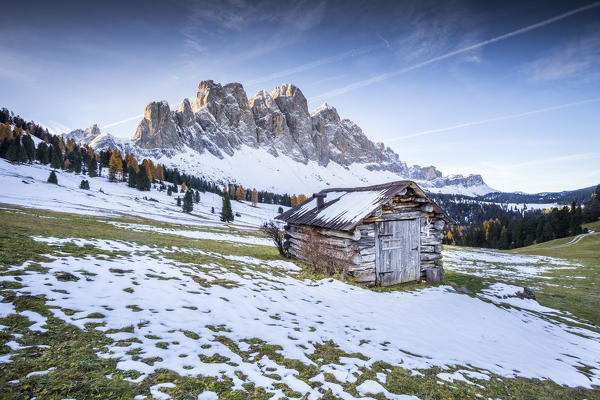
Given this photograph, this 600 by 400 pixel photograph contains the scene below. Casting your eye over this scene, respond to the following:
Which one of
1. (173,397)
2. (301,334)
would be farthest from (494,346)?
(173,397)

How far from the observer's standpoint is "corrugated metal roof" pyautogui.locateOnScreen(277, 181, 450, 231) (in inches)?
549

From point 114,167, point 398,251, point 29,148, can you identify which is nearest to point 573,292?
point 398,251

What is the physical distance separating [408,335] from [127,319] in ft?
25.6

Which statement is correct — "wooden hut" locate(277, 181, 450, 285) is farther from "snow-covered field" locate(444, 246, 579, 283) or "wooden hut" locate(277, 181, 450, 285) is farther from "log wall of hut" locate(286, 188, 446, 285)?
"snow-covered field" locate(444, 246, 579, 283)

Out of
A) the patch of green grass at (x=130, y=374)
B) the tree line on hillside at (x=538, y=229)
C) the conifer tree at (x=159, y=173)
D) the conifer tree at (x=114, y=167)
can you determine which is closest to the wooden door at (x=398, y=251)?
the patch of green grass at (x=130, y=374)

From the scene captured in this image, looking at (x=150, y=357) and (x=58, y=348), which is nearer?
(x=58, y=348)

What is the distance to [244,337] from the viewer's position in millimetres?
6309

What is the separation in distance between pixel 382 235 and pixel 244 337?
10067 millimetres

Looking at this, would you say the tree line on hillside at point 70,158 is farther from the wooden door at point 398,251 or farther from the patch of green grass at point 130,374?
the patch of green grass at point 130,374

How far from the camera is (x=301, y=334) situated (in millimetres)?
6957

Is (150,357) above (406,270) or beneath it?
above

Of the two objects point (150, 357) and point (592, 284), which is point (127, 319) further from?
point (592, 284)

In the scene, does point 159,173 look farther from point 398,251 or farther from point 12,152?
point 398,251

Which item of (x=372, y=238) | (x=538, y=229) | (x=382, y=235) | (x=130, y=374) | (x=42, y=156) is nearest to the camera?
(x=130, y=374)
